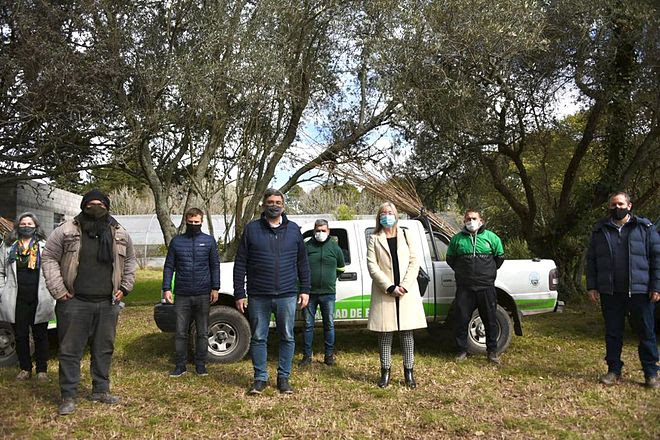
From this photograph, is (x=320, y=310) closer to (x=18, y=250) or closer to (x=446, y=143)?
(x=18, y=250)

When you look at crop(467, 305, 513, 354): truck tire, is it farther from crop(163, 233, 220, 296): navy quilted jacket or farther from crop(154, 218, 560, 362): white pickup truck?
crop(163, 233, 220, 296): navy quilted jacket

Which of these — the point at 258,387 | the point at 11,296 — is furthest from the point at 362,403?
the point at 11,296

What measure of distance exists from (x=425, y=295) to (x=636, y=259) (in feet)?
8.07

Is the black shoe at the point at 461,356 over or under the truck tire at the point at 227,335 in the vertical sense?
under

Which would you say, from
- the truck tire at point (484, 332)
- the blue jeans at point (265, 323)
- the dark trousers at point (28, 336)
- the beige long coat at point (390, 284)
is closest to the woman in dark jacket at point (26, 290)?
the dark trousers at point (28, 336)

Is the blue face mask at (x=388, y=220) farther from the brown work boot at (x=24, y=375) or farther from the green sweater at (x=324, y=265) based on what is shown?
the brown work boot at (x=24, y=375)

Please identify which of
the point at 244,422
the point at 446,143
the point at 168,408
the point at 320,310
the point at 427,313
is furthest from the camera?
the point at 446,143

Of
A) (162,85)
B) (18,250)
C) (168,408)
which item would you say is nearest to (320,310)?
(168,408)

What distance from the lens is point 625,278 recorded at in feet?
18.5

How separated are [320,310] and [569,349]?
3356mm

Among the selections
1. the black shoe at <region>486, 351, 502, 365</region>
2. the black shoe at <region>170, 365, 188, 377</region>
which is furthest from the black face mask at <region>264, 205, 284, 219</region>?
the black shoe at <region>486, 351, 502, 365</region>

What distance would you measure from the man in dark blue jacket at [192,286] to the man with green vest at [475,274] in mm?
2694

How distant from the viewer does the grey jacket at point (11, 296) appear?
6.19 meters

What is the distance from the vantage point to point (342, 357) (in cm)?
725
